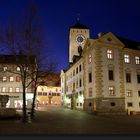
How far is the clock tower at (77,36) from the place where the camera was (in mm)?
99281

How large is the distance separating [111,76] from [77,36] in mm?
58651

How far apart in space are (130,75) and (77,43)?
54316mm

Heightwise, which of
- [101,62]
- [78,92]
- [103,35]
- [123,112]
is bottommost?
[123,112]

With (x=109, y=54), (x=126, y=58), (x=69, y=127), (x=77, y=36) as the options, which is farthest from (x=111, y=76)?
(x=77, y=36)

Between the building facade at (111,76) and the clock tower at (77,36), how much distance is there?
160 feet

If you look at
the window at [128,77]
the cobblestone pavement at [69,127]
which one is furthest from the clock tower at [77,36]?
the cobblestone pavement at [69,127]

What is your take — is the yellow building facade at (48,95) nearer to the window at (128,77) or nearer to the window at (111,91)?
the window at (128,77)

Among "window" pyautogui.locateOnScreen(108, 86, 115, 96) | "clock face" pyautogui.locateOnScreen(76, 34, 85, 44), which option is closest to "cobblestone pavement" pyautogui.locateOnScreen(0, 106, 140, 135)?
"window" pyautogui.locateOnScreen(108, 86, 115, 96)

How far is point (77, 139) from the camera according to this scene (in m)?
14.7

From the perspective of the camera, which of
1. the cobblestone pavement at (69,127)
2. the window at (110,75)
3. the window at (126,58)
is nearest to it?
the cobblestone pavement at (69,127)

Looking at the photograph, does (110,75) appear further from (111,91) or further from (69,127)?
(69,127)

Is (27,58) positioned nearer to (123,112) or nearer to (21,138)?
(21,138)

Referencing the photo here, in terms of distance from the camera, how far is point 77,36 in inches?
4008

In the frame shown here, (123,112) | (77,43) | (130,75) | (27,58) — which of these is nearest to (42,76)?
(27,58)
